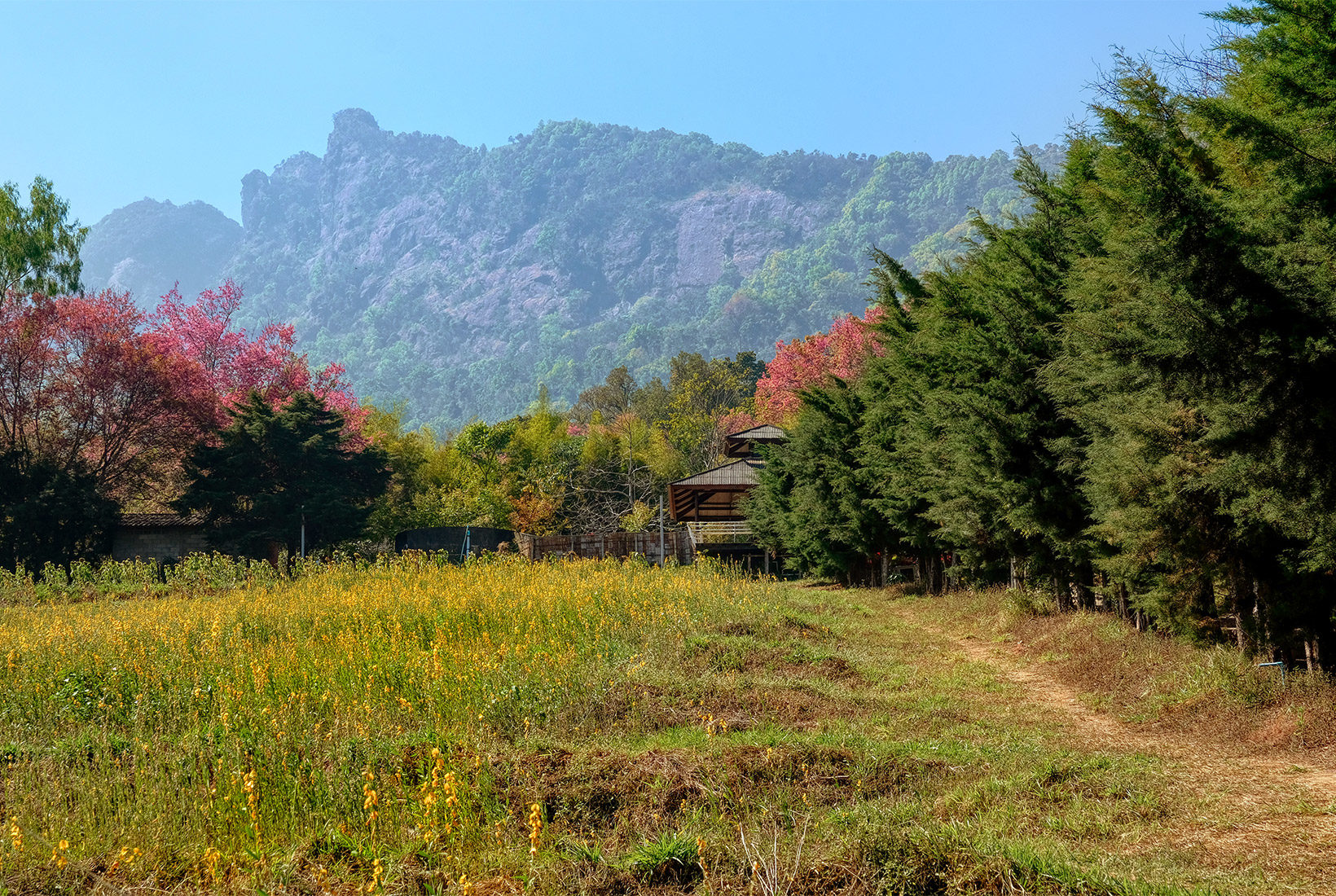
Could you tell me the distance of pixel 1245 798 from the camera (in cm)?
497

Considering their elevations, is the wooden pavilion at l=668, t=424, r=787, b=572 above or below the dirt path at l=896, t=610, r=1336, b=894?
above

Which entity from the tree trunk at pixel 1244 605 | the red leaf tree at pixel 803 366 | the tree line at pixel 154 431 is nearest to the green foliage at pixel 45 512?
the tree line at pixel 154 431

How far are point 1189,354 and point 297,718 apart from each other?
7.06 m

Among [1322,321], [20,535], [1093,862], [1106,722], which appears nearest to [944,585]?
[1106,722]

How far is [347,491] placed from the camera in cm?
2950

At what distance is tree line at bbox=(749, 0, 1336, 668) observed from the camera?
5938 mm

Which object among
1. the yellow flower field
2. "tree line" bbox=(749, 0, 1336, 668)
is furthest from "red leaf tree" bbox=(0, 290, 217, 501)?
"tree line" bbox=(749, 0, 1336, 668)

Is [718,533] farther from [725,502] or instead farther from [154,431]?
[154,431]

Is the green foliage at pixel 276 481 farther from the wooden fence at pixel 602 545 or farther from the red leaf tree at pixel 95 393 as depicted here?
the wooden fence at pixel 602 545

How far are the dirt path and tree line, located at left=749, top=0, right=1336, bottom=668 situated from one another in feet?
4.49

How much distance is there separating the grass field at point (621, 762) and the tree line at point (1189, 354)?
3.32ft

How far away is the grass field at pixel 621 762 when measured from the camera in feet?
12.6

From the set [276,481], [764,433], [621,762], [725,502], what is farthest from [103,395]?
[621,762]

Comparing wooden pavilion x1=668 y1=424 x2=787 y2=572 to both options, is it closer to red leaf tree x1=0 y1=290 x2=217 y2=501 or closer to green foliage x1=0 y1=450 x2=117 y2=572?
red leaf tree x1=0 y1=290 x2=217 y2=501
